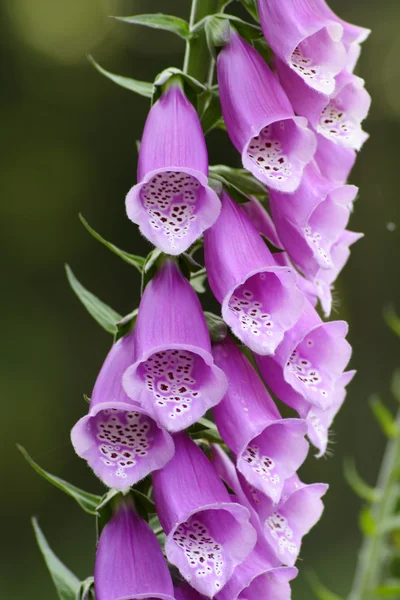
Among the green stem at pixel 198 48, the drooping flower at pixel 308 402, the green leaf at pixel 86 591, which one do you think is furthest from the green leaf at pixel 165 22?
the green leaf at pixel 86 591

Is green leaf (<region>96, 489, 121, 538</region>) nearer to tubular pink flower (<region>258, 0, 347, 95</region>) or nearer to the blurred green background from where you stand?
tubular pink flower (<region>258, 0, 347, 95</region>)

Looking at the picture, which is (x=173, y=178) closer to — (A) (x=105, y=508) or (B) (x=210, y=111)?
(B) (x=210, y=111)

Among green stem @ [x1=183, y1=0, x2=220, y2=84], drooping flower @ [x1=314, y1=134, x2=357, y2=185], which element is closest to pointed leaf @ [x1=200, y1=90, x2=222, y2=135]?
green stem @ [x1=183, y1=0, x2=220, y2=84]

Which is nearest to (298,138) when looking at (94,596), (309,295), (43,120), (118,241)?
(309,295)

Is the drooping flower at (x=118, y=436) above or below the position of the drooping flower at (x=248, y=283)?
below

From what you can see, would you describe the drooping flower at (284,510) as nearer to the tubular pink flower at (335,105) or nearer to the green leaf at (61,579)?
the green leaf at (61,579)

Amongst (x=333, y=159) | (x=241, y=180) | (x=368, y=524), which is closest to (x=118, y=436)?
(x=241, y=180)
